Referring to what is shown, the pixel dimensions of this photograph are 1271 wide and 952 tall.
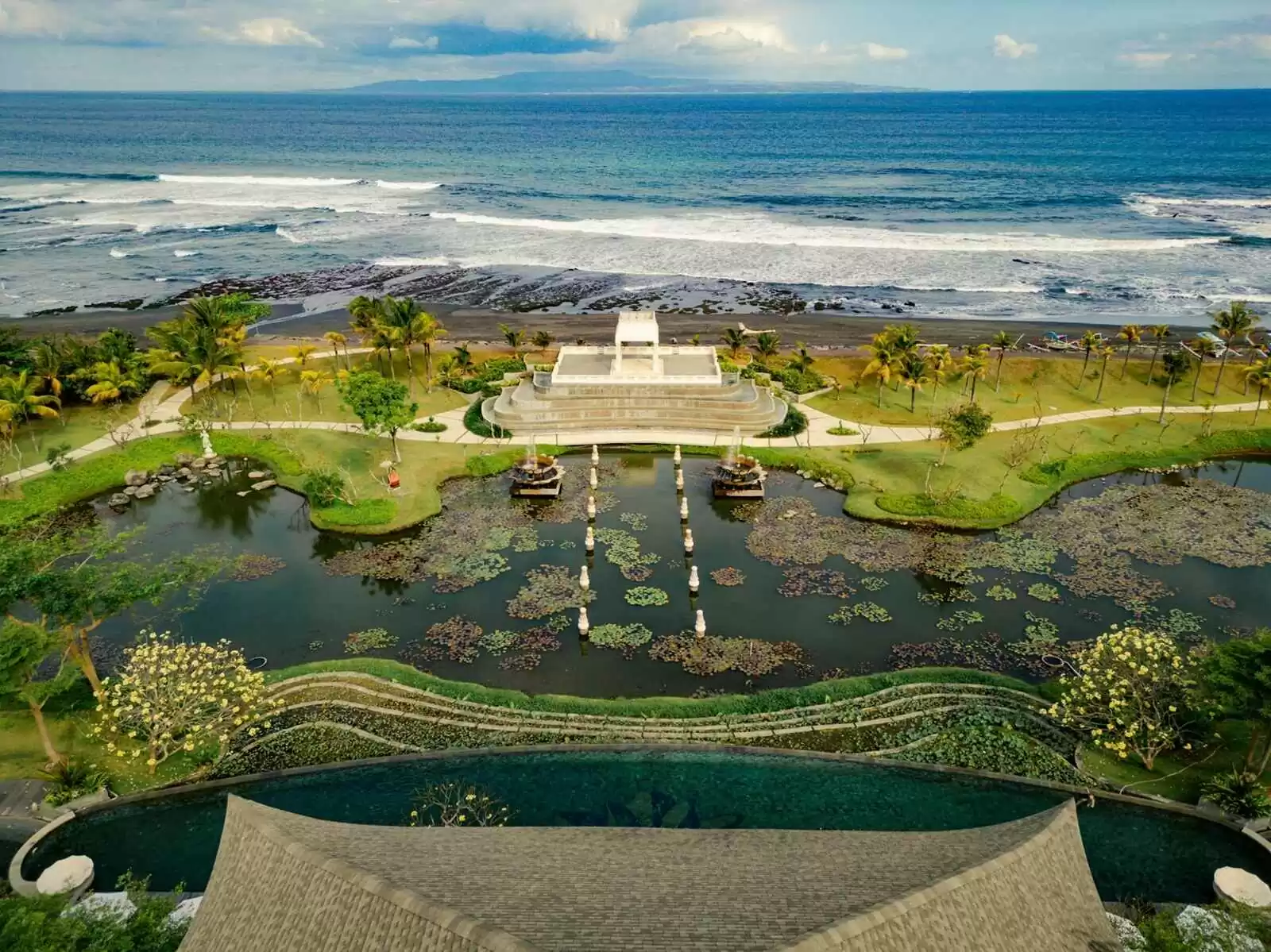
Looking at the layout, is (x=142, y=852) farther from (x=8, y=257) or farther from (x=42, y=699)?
(x=8, y=257)

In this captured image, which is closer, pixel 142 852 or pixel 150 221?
pixel 142 852

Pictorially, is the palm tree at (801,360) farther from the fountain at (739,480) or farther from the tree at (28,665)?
the tree at (28,665)

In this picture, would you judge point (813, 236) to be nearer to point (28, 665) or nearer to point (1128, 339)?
point (1128, 339)

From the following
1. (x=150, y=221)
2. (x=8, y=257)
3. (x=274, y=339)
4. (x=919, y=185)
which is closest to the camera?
(x=274, y=339)

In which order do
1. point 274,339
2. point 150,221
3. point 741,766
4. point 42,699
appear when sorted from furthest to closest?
point 150,221 → point 274,339 → point 741,766 → point 42,699

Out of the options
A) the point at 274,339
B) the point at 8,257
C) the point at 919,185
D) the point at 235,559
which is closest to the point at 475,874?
the point at 235,559

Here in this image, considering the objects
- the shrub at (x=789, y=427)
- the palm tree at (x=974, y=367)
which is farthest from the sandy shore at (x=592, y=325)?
the shrub at (x=789, y=427)

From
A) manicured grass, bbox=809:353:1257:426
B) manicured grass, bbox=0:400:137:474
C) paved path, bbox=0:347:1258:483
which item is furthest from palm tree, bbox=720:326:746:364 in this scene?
manicured grass, bbox=0:400:137:474

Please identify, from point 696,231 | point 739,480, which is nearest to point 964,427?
point 739,480
